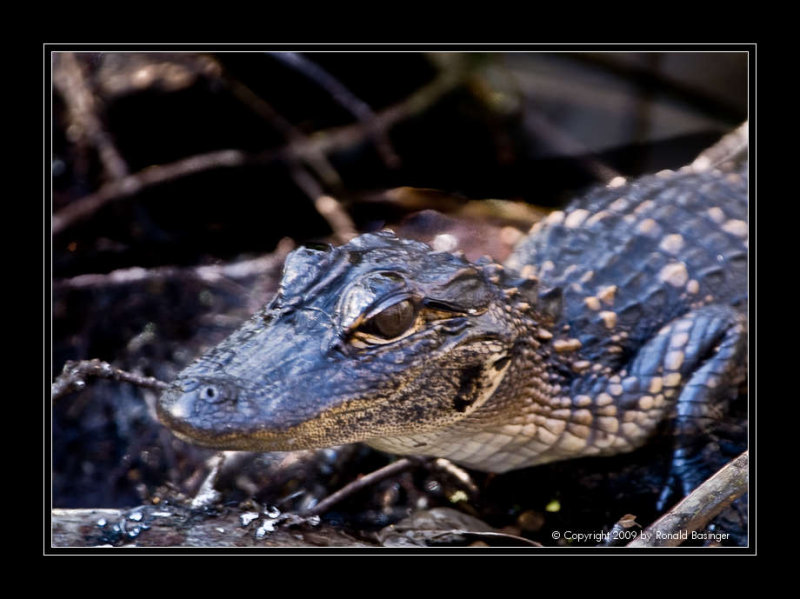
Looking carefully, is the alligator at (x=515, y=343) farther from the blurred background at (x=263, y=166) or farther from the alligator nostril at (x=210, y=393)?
the blurred background at (x=263, y=166)

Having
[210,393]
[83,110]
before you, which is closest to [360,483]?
[210,393]

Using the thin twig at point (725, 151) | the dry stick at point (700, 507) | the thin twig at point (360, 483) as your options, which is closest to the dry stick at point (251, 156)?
the thin twig at point (725, 151)

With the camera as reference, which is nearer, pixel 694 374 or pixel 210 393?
pixel 210 393

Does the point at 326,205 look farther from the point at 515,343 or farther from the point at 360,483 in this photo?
the point at 360,483

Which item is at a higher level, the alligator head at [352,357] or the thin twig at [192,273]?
the thin twig at [192,273]

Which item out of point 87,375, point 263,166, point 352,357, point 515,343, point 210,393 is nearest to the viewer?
point 210,393

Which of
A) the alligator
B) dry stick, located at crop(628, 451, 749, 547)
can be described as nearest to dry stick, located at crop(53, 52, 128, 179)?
the alligator

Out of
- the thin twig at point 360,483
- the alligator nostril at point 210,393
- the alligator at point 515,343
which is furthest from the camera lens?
the thin twig at point 360,483
